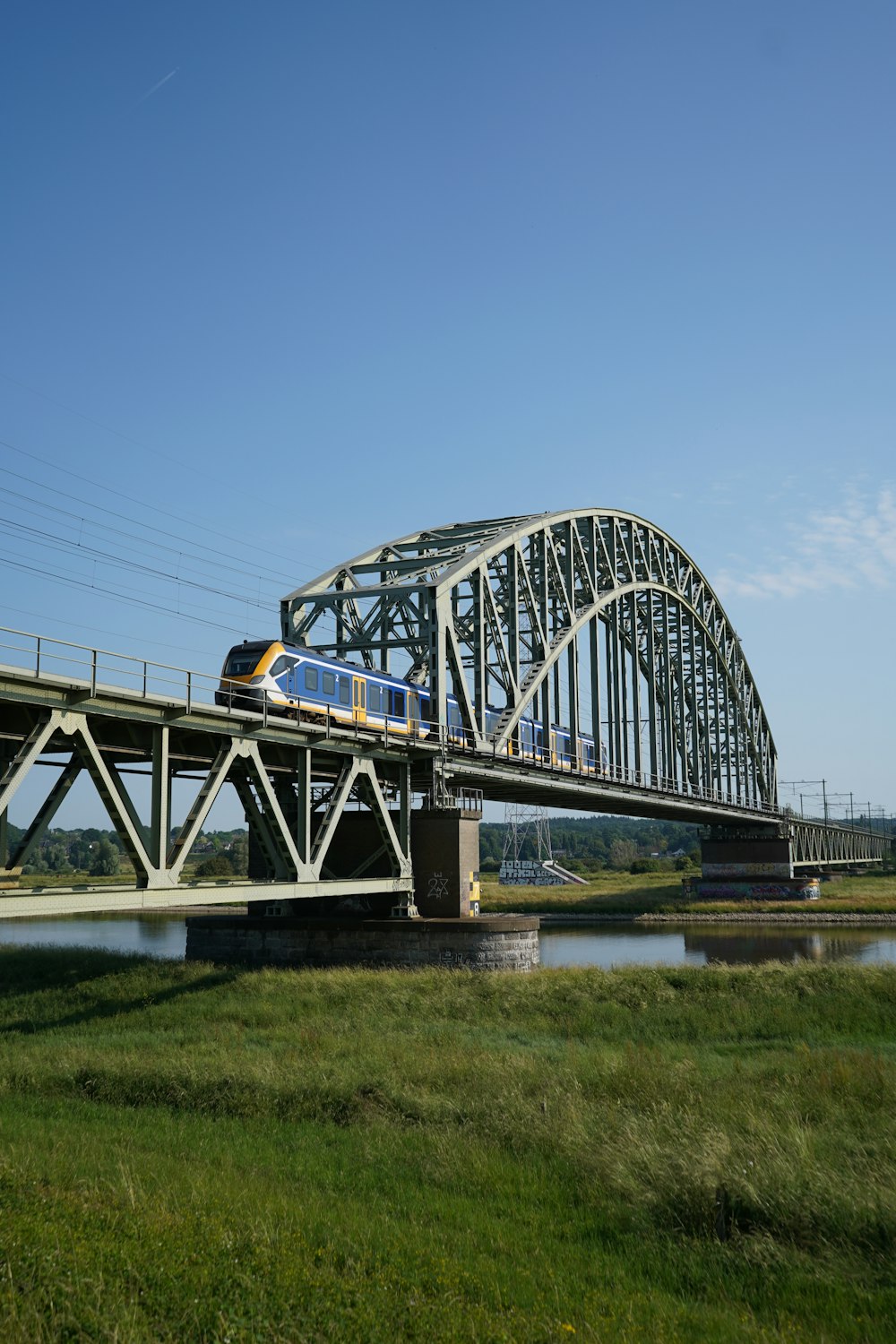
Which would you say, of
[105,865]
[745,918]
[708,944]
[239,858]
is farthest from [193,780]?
[239,858]

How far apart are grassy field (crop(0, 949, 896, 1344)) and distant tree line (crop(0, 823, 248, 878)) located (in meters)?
36.1

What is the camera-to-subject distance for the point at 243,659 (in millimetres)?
35031

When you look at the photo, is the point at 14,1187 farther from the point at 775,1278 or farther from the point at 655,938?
the point at 655,938

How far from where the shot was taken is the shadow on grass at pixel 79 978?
90.1 feet

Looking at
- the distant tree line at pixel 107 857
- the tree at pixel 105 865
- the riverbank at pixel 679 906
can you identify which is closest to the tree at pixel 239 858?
the distant tree line at pixel 107 857

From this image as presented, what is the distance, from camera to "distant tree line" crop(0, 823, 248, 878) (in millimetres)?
102731

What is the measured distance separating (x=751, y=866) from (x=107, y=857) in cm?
6444

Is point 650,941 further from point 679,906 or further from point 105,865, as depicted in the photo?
point 105,865

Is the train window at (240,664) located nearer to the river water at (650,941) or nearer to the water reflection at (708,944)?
the river water at (650,941)

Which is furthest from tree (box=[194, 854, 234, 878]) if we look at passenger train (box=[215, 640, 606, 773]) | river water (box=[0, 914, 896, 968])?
passenger train (box=[215, 640, 606, 773])

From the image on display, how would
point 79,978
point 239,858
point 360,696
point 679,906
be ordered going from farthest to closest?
point 239,858 → point 679,906 → point 360,696 → point 79,978

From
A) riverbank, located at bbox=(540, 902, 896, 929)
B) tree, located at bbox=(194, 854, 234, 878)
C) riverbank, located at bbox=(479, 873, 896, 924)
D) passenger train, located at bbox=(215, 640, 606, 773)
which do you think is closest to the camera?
passenger train, located at bbox=(215, 640, 606, 773)

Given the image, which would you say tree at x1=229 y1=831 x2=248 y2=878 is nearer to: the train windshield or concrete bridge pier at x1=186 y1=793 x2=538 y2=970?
concrete bridge pier at x1=186 y1=793 x2=538 y2=970

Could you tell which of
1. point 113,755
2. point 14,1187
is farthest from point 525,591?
point 14,1187
